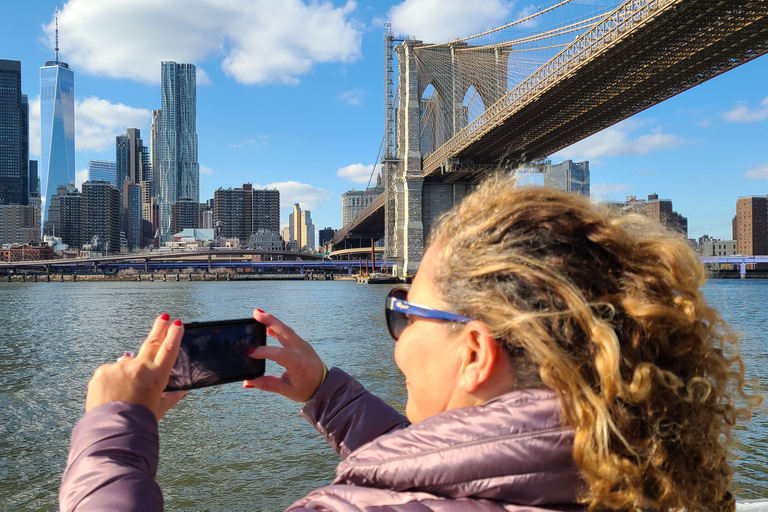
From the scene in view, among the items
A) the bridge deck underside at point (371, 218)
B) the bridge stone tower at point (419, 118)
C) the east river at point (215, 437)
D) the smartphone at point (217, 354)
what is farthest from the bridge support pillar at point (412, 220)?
the smartphone at point (217, 354)

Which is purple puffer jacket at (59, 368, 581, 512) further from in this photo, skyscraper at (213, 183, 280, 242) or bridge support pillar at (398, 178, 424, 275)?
skyscraper at (213, 183, 280, 242)

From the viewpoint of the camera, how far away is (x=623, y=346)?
0.74 meters

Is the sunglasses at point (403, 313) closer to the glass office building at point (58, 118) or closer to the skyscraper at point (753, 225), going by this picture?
the skyscraper at point (753, 225)

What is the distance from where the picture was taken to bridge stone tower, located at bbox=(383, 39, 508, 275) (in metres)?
31.7

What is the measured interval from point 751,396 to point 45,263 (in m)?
81.7

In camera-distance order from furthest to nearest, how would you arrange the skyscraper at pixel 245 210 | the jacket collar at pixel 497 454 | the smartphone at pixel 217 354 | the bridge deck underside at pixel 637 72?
the skyscraper at pixel 245 210 < the bridge deck underside at pixel 637 72 < the smartphone at pixel 217 354 < the jacket collar at pixel 497 454

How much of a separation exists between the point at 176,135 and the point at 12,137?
4566 cm

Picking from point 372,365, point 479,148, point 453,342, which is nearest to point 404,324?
point 453,342

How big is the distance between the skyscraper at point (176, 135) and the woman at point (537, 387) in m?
193

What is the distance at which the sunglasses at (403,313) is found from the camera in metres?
0.84

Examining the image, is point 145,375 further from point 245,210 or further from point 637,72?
point 245,210

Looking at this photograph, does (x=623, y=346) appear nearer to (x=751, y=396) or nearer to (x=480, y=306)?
(x=480, y=306)

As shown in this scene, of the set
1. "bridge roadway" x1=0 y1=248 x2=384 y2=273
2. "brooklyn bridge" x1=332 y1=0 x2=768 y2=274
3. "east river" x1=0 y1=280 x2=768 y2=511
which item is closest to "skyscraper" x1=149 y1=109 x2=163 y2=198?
"bridge roadway" x1=0 y1=248 x2=384 y2=273

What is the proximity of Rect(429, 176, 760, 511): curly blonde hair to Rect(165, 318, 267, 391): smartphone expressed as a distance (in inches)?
15.4
